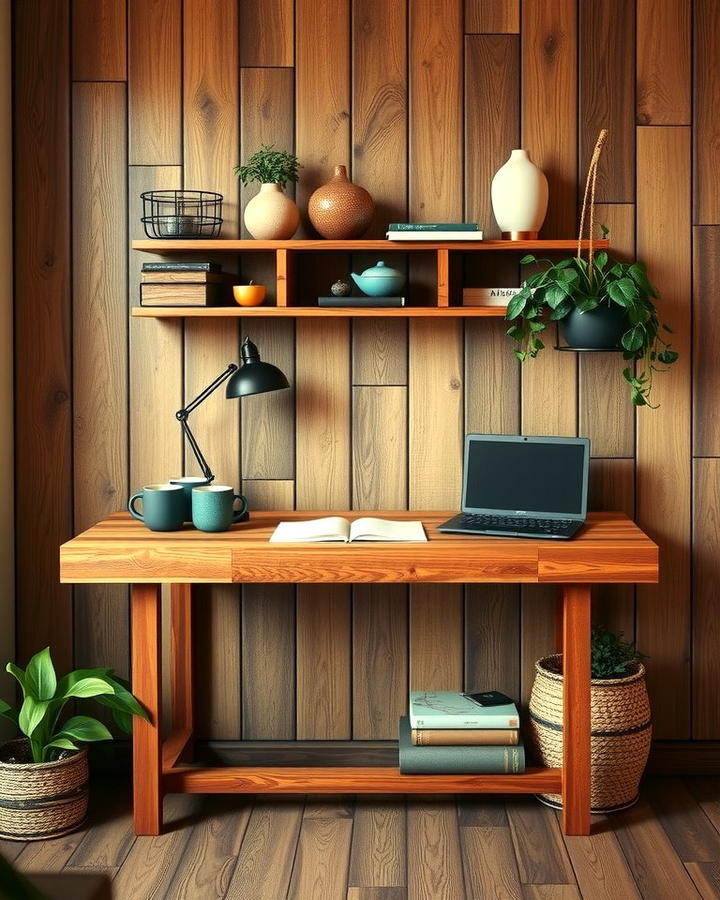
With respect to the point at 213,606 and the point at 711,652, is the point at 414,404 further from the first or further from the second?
the point at 711,652

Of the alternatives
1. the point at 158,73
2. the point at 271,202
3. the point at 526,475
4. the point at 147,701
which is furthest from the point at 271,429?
the point at 158,73

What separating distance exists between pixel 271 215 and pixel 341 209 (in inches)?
7.7

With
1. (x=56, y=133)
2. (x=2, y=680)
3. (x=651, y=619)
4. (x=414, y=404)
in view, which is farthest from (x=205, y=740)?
(x=56, y=133)

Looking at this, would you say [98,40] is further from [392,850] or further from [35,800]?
[392,850]

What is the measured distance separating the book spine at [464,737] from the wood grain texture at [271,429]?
33.6 inches

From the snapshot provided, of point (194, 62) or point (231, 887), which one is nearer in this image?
point (231, 887)

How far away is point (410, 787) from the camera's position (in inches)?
108

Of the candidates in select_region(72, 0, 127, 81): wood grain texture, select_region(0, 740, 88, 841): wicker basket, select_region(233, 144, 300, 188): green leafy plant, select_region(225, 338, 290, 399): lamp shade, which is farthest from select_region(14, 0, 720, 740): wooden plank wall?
select_region(0, 740, 88, 841): wicker basket

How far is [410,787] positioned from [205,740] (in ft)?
2.40

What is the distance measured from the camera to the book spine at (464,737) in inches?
109

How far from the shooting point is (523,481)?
2.94 m

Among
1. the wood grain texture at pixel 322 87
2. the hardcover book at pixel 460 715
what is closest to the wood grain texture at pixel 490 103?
the wood grain texture at pixel 322 87

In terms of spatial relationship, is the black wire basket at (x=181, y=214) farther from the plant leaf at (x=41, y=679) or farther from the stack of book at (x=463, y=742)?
the stack of book at (x=463, y=742)

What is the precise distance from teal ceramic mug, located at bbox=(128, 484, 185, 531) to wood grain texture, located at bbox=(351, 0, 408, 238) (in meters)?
0.97
